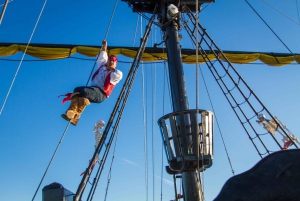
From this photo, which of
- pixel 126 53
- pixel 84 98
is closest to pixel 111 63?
pixel 84 98

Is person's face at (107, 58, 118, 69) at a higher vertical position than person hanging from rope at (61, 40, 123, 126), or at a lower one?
higher

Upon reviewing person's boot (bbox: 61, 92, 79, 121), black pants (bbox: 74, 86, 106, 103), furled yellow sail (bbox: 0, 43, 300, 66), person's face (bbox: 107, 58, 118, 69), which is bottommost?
person's boot (bbox: 61, 92, 79, 121)

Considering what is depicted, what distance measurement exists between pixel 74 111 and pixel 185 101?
191 centimetres

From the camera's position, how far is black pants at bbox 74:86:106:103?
5.25 metres

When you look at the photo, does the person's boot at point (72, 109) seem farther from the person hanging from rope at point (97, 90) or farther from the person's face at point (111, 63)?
the person's face at point (111, 63)

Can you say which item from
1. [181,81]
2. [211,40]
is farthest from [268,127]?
[181,81]

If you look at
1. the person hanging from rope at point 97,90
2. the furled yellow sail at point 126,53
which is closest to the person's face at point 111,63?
the person hanging from rope at point 97,90

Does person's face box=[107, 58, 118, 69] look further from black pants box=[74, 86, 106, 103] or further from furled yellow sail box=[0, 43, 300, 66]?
furled yellow sail box=[0, 43, 300, 66]

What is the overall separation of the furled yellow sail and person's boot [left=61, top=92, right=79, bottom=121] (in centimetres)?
418

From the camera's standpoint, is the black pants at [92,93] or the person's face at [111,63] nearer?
the black pants at [92,93]

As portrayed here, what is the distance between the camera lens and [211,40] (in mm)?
7680

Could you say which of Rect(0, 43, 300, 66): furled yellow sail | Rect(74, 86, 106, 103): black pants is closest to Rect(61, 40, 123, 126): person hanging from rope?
Rect(74, 86, 106, 103): black pants

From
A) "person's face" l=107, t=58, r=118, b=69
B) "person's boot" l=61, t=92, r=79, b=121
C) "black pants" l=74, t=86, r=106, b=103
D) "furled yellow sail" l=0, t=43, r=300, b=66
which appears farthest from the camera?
"furled yellow sail" l=0, t=43, r=300, b=66

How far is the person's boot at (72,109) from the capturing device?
515 centimetres
